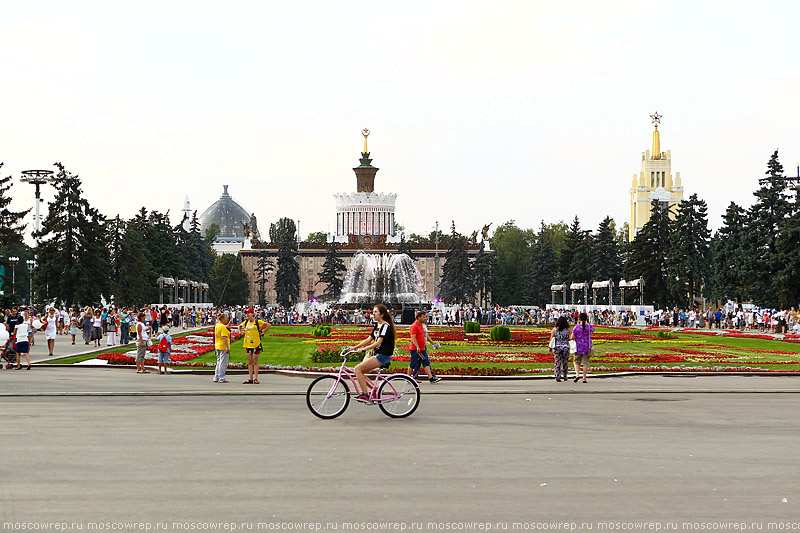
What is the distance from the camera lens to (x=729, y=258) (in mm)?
73875

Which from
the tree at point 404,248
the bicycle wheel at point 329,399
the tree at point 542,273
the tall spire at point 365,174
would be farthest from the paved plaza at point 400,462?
the tall spire at point 365,174

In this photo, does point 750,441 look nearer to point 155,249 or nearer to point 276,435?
point 276,435

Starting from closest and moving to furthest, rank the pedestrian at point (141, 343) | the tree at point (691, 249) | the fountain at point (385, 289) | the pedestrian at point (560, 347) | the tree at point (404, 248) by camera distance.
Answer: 1. the pedestrian at point (560, 347)
2. the pedestrian at point (141, 343)
3. the tree at point (691, 249)
4. the fountain at point (385, 289)
5. the tree at point (404, 248)

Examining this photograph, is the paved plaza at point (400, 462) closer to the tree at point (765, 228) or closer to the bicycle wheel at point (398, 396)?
the bicycle wheel at point (398, 396)

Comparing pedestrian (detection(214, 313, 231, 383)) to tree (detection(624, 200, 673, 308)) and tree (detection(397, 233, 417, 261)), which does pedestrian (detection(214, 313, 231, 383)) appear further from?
tree (detection(397, 233, 417, 261))

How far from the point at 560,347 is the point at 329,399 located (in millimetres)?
9214

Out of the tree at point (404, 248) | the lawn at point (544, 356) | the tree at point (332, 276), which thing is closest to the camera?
the lawn at point (544, 356)

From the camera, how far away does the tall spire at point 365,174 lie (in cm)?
17800

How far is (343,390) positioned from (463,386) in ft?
21.8

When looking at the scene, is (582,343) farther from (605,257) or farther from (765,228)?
(605,257)

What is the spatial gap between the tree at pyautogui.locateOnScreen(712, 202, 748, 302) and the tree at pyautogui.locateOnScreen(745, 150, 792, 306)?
2.05 metres

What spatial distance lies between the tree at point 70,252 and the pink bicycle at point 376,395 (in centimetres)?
5051

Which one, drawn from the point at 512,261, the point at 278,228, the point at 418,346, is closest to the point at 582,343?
the point at 418,346

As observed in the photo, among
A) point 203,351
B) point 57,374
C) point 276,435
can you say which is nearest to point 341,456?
point 276,435
